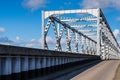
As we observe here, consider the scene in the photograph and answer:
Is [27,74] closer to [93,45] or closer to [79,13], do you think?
[79,13]

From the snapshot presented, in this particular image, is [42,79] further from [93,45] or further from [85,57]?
[93,45]

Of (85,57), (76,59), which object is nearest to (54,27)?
(85,57)

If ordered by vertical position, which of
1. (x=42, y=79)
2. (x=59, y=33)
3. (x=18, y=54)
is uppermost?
(x=59, y=33)

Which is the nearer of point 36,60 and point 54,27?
point 36,60

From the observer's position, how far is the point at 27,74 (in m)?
25.2

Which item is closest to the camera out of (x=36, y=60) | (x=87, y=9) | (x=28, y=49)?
(x=28, y=49)

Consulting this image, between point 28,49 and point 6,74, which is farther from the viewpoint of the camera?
point 28,49

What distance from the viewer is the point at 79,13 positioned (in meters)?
70.7

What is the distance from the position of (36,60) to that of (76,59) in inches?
847

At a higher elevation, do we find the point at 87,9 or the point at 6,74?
the point at 87,9

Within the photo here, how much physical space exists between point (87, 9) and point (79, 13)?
6.90 feet

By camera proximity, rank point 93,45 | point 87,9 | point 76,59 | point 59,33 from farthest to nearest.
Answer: point 93,45 < point 59,33 < point 87,9 < point 76,59

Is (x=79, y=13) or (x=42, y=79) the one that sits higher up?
(x=79, y=13)

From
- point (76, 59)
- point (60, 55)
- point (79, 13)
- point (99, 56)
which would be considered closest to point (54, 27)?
point (79, 13)
